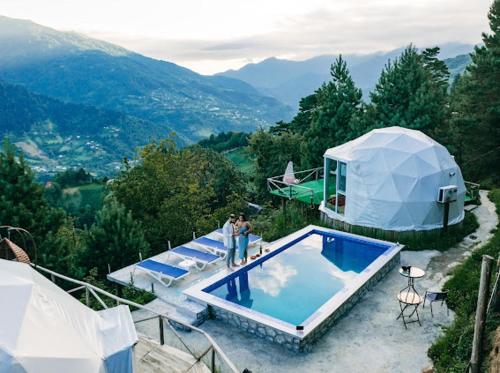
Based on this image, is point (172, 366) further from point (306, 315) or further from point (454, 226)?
point (454, 226)

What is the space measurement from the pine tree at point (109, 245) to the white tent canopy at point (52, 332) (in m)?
8.61

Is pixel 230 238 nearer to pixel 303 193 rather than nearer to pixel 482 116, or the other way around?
pixel 303 193

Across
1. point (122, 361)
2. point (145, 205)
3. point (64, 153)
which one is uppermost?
point (122, 361)

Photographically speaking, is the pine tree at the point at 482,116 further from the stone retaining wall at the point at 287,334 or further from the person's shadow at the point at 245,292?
the person's shadow at the point at 245,292

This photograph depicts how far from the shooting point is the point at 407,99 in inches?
901

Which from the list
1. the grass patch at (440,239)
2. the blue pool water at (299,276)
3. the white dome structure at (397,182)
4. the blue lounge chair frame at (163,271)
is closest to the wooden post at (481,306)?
the blue pool water at (299,276)

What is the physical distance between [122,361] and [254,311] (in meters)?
4.42

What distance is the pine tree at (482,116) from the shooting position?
2275 cm

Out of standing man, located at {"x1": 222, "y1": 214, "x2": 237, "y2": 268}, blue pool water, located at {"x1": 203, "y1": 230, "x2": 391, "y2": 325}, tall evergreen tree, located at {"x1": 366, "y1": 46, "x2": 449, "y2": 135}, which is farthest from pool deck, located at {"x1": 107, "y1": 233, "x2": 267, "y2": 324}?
tall evergreen tree, located at {"x1": 366, "y1": 46, "x2": 449, "y2": 135}

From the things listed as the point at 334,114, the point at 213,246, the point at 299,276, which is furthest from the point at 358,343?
the point at 334,114

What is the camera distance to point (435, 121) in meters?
22.4

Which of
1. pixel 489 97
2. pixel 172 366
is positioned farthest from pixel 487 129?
pixel 172 366

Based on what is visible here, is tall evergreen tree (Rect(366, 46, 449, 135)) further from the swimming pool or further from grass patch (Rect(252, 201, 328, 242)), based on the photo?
the swimming pool

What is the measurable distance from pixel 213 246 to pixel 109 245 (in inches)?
153
